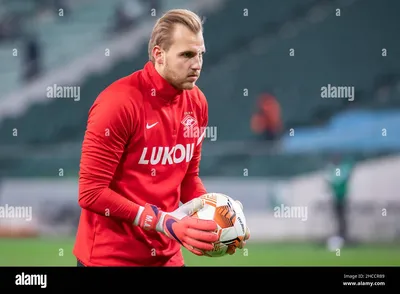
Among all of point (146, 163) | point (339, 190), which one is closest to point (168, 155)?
point (146, 163)

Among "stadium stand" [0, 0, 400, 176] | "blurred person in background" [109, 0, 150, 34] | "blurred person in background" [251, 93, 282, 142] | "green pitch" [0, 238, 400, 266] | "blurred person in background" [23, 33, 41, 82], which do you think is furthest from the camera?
"blurred person in background" [109, 0, 150, 34]

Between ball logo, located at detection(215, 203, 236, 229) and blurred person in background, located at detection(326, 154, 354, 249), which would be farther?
blurred person in background, located at detection(326, 154, 354, 249)

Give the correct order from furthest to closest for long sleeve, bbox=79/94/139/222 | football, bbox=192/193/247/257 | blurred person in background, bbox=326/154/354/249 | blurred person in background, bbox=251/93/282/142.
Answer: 1. blurred person in background, bbox=251/93/282/142
2. blurred person in background, bbox=326/154/354/249
3. football, bbox=192/193/247/257
4. long sleeve, bbox=79/94/139/222

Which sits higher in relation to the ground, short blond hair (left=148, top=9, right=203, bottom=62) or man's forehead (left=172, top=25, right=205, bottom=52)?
short blond hair (left=148, top=9, right=203, bottom=62)

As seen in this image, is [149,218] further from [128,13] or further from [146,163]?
[128,13]

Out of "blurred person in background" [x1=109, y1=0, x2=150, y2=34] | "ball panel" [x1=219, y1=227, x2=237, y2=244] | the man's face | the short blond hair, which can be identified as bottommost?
"ball panel" [x1=219, y1=227, x2=237, y2=244]

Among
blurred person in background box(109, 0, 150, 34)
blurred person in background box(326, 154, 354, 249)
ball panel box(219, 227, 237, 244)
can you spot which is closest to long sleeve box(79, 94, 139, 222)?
ball panel box(219, 227, 237, 244)

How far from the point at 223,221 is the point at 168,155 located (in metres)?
0.37

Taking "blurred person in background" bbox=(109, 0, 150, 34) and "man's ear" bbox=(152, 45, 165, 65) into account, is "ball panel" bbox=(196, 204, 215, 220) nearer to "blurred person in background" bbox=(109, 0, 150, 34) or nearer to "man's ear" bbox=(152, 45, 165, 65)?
"man's ear" bbox=(152, 45, 165, 65)

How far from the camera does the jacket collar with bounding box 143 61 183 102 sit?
3449mm

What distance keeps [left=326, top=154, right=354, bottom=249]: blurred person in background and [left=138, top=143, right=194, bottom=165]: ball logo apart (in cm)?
401

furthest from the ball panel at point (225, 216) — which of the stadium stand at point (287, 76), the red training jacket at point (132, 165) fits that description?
the stadium stand at point (287, 76)

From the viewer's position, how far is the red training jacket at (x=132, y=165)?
3.26m

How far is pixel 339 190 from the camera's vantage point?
7414 mm
